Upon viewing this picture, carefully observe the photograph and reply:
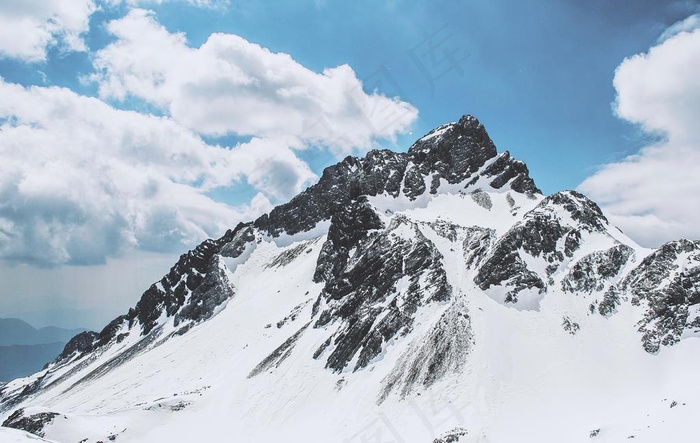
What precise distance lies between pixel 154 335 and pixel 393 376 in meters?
97.9

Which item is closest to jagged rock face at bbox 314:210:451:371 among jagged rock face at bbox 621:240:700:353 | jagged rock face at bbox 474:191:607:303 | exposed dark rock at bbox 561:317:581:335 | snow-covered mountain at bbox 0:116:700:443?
snow-covered mountain at bbox 0:116:700:443

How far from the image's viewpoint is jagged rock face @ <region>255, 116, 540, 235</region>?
117688 millimetres

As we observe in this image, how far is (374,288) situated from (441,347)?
21302 mm

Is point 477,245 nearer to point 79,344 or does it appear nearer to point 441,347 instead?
point 441,347

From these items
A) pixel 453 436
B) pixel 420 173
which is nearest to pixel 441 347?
pixel 453 436

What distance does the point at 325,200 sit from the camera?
144 m

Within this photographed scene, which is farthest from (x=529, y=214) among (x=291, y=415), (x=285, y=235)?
(x=285, y=235)

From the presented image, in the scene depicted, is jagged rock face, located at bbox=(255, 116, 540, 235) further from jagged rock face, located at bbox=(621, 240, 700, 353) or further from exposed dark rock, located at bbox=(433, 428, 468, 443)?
exposed dark rock, located at bbox=(433, 428, 468, 443)

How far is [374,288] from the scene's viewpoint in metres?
74.8

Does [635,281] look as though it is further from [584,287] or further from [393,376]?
[393,376]

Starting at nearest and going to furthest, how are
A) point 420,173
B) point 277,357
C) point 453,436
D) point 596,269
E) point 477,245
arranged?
point 453,436, point 596,269, point 277,357, point 477,245, point 420,173

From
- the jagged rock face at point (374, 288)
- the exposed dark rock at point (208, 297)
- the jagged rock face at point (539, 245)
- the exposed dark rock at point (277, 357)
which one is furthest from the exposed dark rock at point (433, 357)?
the exposed dark rock at point (208, 297)

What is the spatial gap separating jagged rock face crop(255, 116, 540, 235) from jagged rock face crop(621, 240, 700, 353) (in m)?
50.3

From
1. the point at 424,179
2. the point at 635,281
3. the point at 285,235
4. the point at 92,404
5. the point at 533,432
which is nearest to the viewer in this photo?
the point at 533,432
